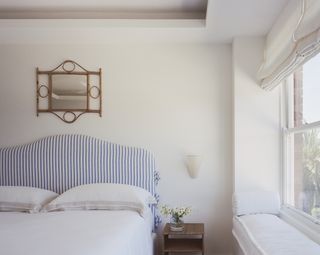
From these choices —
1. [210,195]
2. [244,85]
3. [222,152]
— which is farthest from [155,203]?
[244,85]

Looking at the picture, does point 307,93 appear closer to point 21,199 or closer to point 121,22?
point 121,22

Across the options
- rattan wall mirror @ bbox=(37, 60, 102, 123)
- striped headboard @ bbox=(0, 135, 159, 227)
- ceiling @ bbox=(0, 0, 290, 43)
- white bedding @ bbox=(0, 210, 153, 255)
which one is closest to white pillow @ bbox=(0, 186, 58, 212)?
white bedding @ bbox=(0, 210, 153, 255)

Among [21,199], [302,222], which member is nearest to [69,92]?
[21,199]

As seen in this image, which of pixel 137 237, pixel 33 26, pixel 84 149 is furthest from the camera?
pixel 84 149

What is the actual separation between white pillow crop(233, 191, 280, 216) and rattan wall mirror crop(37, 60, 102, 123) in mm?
1616

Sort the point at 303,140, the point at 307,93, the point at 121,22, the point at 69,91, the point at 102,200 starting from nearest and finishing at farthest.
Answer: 1. the point at 307,93
2. the point at 303,140
3. the point at 102,200
4. the point at 121,22
5. the point at 69,91

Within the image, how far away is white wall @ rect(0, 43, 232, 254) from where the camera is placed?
11.0 feet

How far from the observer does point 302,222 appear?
8.16 feet

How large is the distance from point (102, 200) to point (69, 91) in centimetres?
121

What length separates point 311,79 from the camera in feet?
8.19

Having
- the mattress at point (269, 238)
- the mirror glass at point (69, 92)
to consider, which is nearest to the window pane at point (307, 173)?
the mattress at point (269, 238)

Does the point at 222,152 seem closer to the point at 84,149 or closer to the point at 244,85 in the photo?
the point at 244,85

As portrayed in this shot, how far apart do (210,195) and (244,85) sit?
1.12m

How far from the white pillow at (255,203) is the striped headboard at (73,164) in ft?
2.69
